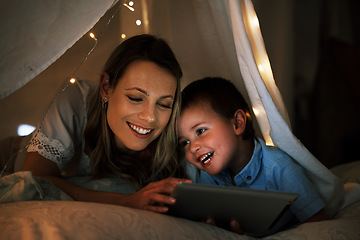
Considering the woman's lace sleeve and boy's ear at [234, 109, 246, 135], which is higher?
the woman's lace sleeve

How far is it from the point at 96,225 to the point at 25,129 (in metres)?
0.49

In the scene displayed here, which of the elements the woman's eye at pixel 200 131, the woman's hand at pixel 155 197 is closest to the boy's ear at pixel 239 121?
the woman's eye at pixel 200 131

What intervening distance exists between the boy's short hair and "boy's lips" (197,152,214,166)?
0.17 meters

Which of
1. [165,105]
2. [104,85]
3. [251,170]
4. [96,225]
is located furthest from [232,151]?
[96,225]

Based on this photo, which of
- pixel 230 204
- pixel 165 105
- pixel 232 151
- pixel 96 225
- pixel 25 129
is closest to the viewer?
pixel 96 225

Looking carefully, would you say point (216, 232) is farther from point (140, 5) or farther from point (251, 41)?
point (140, 5)

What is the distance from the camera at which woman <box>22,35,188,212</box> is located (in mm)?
1193

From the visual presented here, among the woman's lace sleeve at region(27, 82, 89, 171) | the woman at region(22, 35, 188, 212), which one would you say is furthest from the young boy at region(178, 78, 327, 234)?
the woman's lace sleeve at region(27, 82, 89, 171)

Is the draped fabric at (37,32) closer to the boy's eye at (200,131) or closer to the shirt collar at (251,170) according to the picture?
the boy's eye at (200,131)

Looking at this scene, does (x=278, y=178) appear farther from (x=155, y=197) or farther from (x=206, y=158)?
(x=155, y=197)

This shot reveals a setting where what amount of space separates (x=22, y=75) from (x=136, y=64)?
1.34ft

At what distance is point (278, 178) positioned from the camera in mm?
1223

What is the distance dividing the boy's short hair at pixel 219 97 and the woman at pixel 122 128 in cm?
11

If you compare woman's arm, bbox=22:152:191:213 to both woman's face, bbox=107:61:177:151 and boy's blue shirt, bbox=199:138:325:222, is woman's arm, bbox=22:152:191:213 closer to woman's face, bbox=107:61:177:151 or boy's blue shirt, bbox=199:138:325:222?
woman's face, bbox=107:61:177:151
